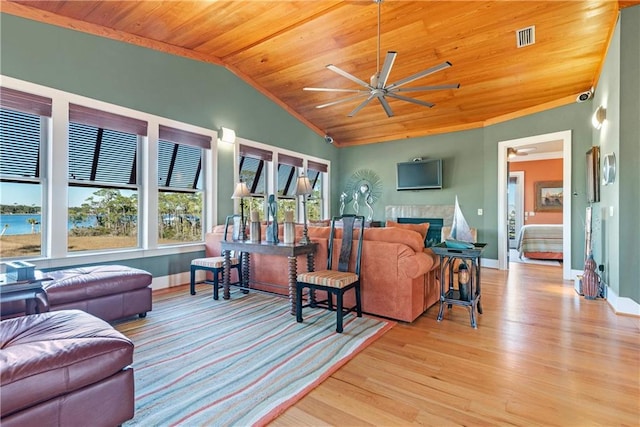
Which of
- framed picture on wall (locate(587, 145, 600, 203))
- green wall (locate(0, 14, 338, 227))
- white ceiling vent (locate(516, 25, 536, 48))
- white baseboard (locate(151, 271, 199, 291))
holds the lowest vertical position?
white baseboard (locate(151, 271, 199, 291))

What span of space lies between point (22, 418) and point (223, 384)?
0.94 metres

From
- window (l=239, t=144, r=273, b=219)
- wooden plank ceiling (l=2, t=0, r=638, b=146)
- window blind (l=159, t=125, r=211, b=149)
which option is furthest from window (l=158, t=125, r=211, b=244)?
wooden plank ceiling (l=2, t=0, r=638, b=146)

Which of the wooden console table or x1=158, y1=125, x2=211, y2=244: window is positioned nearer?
the wooden console table

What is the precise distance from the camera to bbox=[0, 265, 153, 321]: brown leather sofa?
8.36 feet

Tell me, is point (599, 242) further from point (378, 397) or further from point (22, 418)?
point (22, 418)

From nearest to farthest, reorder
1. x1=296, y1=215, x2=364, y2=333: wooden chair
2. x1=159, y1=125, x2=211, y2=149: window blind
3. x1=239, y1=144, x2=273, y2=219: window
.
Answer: x1=296, y1=215, x2=364, y2=333: wooden chair
x1=159, y1=125, x2=211, y2=149: window blind
x1=239, y1=144, x2=273, y2=219: window

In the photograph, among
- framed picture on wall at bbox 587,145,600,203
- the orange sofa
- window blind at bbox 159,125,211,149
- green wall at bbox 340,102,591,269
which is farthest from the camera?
green wall at bbox 340,102,591,269

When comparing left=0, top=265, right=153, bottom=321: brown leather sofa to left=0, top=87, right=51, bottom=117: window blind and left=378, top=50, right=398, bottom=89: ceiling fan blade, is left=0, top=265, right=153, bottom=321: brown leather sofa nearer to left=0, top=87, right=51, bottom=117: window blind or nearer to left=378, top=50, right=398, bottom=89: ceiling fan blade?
left=0, top=87, right=51, bottom=117: window blind

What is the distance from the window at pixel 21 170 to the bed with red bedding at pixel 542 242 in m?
8.37

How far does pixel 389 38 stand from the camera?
4141 mm

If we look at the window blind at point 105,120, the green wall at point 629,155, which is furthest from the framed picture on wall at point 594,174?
the window blind at point 105,120

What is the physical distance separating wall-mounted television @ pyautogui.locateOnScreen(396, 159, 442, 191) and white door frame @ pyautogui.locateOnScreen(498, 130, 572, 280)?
117cm

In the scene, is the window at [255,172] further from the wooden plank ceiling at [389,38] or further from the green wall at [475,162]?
the green wall at [475,162]

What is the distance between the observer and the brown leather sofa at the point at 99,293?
2549 millimetres
